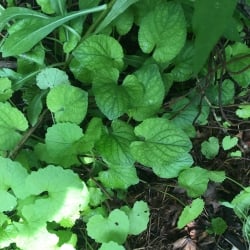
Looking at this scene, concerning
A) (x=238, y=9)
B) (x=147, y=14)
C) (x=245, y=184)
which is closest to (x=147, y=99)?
(x=147, y=14)

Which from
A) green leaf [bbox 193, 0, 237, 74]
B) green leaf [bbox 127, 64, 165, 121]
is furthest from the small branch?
green leaf [bbox 193, 0, 237, 74]

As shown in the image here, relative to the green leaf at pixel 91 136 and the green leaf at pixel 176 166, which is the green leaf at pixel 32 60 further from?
the green leaf at pixel 176 166

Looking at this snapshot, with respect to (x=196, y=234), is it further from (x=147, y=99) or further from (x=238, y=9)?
(x=238, y=9)

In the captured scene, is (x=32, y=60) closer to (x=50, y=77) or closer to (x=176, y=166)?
(x=50, y=77)

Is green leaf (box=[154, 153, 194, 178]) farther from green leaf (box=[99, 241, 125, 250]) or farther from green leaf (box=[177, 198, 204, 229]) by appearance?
green leaf (box=[99, 241, 125, 250])

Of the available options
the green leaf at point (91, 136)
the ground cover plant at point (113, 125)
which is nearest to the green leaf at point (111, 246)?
the ground cover plant at point (113, 125)
